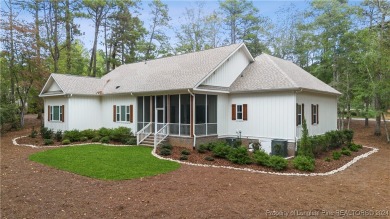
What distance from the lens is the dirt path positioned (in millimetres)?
6460

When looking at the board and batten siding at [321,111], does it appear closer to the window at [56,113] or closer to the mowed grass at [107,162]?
the mowed grass at [107,162]

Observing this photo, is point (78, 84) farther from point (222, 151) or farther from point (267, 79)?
point (267, 79)

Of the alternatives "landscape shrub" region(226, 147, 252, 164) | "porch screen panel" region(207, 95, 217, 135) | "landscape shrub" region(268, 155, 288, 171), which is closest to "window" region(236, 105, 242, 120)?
"porch screen panel" region(207, 95, 217, 135)

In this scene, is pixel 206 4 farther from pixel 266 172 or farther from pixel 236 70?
pixel 266 172

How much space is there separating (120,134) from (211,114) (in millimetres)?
6925

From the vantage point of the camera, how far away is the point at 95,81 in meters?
23.5

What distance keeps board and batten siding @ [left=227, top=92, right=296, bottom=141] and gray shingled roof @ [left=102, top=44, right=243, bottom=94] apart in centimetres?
287

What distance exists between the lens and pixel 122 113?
66.2 feet

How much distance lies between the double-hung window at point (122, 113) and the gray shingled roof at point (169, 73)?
50.0 inches

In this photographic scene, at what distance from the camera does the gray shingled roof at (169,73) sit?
1644cm

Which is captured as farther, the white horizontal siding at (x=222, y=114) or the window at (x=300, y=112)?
the white horizontal siding at (x=222, y=114)

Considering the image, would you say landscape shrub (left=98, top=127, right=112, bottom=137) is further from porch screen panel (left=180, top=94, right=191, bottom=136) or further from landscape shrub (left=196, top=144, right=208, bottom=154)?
landscape shrub (left=196, top=144, right=208, bottom=154)

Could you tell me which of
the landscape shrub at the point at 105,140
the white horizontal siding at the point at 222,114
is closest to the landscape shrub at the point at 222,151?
the white horizontal siding at the point at 222,114

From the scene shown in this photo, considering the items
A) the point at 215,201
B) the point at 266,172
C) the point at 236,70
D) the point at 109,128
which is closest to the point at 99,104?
the point at 109,128
